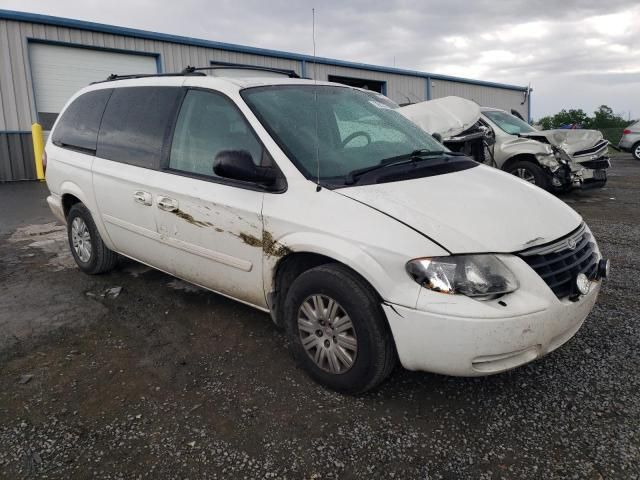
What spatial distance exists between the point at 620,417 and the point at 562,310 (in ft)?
2.00

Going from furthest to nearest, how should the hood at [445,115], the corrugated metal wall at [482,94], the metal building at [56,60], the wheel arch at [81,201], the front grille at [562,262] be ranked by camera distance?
the corrugated metal wall at [482,94], the metal building at [56,60], the hood at [445,115], the wheel arch at [81,201], the front grille at [562,262]

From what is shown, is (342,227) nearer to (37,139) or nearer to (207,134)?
(207,134)

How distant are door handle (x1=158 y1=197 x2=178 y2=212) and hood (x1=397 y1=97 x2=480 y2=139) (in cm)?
380

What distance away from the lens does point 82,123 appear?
14.6 feet

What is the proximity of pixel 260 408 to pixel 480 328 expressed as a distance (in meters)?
1.20

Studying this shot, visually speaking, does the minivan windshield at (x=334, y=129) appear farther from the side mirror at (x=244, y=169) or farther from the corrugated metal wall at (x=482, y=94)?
the corrugated metal wall at (x=482, y=94)

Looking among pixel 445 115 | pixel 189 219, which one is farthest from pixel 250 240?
pixel 445 115

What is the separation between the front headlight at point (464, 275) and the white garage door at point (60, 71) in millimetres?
13079

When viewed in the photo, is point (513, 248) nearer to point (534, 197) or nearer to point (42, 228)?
point (534, 197)

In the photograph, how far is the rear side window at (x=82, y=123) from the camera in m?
4.27

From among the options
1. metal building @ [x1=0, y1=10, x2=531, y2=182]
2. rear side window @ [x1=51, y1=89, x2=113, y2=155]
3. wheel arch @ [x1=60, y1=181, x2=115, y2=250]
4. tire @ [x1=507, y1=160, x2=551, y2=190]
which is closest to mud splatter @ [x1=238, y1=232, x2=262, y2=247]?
wheel arch @ [x1=60, y1=181, x2=115, y2=250]

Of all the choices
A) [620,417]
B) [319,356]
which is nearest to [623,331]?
[620,417]

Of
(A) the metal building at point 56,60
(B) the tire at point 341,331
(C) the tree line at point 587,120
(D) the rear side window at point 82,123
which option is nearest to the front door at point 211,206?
(B) the tire at point 341,331

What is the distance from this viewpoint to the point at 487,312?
7.20 ft
